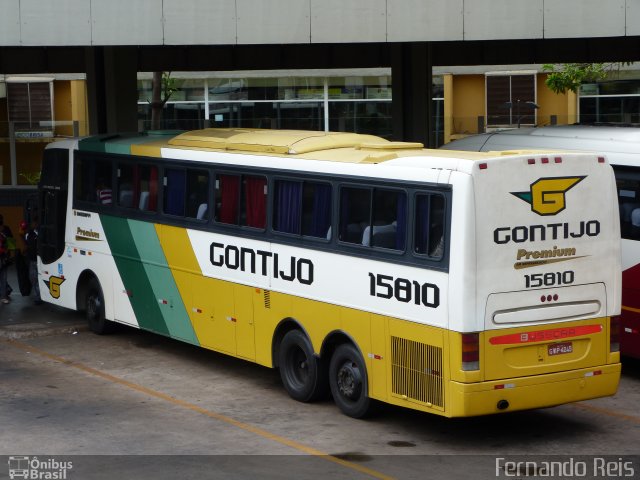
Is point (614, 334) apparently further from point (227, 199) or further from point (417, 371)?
point (227, 199)

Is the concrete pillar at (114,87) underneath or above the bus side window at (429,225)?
above

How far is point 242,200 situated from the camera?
601 inches

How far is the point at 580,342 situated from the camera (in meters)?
12.6

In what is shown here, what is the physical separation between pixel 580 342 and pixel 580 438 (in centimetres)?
104

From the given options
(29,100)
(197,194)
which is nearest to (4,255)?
(197,194)

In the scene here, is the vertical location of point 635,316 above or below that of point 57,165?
below

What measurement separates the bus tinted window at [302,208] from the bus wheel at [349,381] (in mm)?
1345

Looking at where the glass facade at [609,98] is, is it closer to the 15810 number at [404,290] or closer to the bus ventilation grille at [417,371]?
the 15810 number at [404,290]

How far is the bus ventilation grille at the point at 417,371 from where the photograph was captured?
39.9 feet

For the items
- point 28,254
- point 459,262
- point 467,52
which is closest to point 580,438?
point 459,262

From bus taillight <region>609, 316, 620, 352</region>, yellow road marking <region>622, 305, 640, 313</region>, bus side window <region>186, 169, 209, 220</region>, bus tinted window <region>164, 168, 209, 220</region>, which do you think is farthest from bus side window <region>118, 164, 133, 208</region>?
bus taillight <region>609, 316, 620, 352</region>

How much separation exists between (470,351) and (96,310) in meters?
8.45

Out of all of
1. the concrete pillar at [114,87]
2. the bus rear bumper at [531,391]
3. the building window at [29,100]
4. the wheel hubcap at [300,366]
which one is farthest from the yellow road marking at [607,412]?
the building window at [29,100]

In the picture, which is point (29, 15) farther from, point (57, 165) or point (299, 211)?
point (299, 211)
